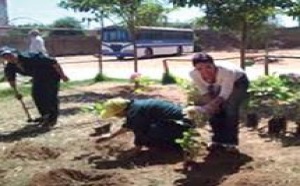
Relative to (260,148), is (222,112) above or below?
above

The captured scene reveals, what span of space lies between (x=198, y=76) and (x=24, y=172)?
2079 mm

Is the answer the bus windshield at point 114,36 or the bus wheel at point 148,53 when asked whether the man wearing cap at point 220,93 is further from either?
the bus wheel at point 148,53

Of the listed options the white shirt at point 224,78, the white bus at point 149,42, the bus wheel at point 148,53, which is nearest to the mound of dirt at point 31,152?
the white shirt at point 224,78

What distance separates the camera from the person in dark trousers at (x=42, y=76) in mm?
10281

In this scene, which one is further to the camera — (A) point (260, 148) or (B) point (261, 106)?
(B) point (261, 106)

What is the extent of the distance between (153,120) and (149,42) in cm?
3493

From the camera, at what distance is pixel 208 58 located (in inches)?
262

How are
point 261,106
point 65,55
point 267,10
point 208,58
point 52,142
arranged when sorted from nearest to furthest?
point 208,58 → point 52,142 → point 261,106 → point 267,10 → point 65,55

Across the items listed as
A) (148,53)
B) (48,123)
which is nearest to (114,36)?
(148,53)

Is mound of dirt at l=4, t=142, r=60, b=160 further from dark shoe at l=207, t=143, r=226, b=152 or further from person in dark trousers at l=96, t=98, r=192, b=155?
dark shoe at l=207, t=143, r=226, b=152

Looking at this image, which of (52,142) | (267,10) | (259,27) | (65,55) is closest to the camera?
(52,142)

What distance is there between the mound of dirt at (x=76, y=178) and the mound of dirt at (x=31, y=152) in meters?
1.14

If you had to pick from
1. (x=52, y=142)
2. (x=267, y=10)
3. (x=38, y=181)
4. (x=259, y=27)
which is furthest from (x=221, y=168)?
(x=259, y=27)

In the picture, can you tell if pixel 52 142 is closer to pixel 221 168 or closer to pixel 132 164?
pixel 132 164
